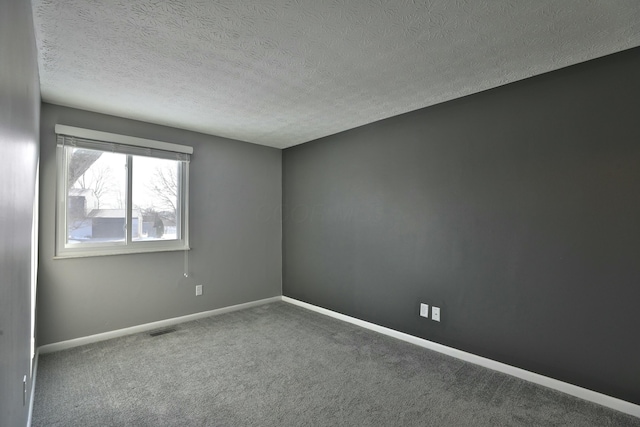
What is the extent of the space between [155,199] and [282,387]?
248cm

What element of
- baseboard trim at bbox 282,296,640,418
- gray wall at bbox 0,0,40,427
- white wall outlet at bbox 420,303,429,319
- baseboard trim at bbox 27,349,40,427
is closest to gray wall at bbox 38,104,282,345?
baseboard trim at bbox 27,349,40,427

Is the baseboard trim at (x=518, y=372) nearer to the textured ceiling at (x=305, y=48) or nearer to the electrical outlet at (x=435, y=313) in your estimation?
the electrical outlet at (x=435, y=313)

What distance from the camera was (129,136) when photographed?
11.2ft

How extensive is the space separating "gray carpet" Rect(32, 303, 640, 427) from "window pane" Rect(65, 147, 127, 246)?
1084 millimetres

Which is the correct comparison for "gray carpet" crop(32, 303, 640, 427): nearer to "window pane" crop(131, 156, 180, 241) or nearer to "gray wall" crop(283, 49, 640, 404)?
"gray wall" crop(283, 49, 640, 404)

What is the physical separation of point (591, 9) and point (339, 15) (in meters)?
1.29

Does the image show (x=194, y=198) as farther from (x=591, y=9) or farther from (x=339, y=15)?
(x=591, y=9)

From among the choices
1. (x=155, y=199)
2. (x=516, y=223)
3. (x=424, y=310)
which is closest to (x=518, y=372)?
(x=424, y=310)

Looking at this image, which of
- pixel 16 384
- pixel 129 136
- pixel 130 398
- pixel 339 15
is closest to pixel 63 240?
pixel 129 136

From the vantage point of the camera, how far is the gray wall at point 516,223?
7.02 ft

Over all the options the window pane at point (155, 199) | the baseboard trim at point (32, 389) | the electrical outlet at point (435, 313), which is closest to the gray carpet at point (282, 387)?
the baseboard trim at point (32, 389)

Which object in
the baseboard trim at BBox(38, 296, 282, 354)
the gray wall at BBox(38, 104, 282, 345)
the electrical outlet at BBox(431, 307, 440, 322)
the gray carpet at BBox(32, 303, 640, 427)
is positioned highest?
the gray wall at BBox(38, 104, 282, 345)

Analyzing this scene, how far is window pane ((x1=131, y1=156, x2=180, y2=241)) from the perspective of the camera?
354 cm

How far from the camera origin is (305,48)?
2059mm
